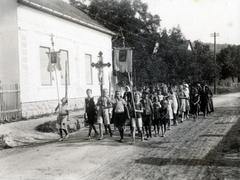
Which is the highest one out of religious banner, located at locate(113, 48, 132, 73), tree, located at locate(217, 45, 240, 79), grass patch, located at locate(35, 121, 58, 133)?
tree, located at locate(217, 45, 240, 79)

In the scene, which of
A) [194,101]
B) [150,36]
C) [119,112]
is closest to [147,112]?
[119,112]

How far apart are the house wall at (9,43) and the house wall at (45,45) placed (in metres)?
0.25

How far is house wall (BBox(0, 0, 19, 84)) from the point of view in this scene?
16688 mm

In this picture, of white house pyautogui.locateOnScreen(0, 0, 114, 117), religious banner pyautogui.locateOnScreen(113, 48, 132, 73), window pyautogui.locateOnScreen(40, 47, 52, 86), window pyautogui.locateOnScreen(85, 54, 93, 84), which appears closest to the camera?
religious banner pyautogui.locateOnScreen(113, 48, 132, 73)

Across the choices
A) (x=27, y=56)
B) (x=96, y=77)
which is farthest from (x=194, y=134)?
(x=96, y=77)

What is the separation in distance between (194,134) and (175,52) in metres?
24.9

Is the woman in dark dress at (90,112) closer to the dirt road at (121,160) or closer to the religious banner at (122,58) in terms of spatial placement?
the dirt road at (121,160)

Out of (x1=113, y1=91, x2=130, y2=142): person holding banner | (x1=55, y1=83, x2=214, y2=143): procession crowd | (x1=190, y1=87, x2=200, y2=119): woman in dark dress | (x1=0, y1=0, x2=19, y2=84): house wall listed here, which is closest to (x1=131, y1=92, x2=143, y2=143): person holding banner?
(x1=55, y1=83, x2=214, y2=143): procession crowd

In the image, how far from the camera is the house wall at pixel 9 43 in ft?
54.7

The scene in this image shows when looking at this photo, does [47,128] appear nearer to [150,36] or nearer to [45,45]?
[45,45]

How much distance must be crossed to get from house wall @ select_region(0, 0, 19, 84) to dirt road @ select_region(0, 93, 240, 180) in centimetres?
654

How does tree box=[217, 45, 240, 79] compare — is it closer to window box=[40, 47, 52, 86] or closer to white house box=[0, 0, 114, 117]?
white house box=[0, 0, 114, 117]

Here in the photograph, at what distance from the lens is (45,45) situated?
62.7 feet

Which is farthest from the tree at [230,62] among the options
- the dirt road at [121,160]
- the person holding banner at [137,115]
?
the dirt road at [121,160]
